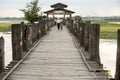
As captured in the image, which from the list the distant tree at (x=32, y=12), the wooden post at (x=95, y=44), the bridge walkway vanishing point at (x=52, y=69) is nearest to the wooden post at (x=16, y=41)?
the bridge walkway vanishing point at (x=52, y=69)

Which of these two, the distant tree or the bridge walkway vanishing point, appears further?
the distant tree

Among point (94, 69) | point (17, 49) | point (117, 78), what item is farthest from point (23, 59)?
point (117, 78)

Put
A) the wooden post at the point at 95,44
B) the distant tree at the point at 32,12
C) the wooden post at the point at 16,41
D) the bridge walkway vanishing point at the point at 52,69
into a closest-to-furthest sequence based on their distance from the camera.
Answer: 1. the bridge walkway vanishing point at the point at 52,69
2. the wooden post at the point at 16,41
3. the wooden post at the point at 95,44
4. the distant tree at the point at 32,12

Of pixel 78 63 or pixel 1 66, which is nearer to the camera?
pixel 1 66

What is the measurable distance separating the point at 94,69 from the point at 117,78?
242 centimetres

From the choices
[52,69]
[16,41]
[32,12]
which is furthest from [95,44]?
[32,12]

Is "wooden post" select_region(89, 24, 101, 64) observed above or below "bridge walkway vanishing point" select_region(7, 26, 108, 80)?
above

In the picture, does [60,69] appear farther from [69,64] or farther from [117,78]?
[117,78]

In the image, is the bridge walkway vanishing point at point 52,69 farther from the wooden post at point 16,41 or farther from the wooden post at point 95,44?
the wooden post at point 95,44

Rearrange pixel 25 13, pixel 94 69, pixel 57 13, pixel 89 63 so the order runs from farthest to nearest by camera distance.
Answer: pixel 25 13, pixel 57 13, pixel 89 63, pixel 94 69

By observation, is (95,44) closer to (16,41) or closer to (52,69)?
(52,69)

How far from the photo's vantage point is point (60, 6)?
50688mm

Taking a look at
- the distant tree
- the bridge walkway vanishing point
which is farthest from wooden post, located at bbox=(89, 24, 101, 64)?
the distant tree

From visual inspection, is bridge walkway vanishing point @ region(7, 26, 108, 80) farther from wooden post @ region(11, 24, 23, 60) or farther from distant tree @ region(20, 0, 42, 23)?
distant tree @ region(20, 0, 42, 23)
